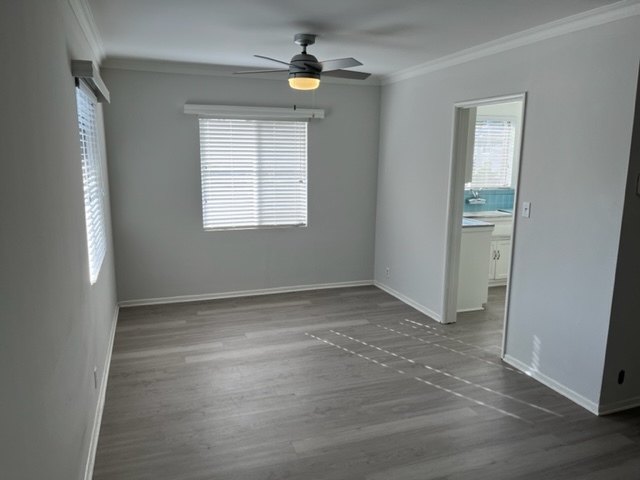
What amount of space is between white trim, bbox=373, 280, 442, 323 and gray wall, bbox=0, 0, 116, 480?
330cm

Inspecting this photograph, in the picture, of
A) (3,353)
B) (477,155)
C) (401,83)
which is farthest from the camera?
(477,155)

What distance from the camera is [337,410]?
3064 mm

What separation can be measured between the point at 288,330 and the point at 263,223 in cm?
150

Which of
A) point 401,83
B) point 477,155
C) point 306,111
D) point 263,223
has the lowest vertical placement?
point 263,223

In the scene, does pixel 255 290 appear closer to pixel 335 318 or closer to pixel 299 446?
pixel 335 318

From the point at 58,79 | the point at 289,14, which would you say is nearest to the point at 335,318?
the point at 289,14

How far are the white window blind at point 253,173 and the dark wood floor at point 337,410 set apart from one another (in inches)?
52.6

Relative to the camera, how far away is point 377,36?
3455mm

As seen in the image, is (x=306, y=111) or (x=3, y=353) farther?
(x=306, y=111)

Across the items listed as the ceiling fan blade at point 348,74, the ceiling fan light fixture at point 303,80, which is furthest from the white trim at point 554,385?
the ceiling fan light fixture at point 303,80

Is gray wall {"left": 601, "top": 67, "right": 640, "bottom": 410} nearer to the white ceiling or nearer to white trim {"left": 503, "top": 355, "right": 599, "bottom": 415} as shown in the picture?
white trim {"left": 503, "top": 355, "right": 599, "bottom": 415}

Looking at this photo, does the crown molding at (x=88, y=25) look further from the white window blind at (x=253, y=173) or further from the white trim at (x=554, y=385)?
the white trim at (x=554, y=385)

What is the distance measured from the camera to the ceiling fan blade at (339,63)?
10.2 feet

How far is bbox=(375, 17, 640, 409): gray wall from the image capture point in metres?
2.81
